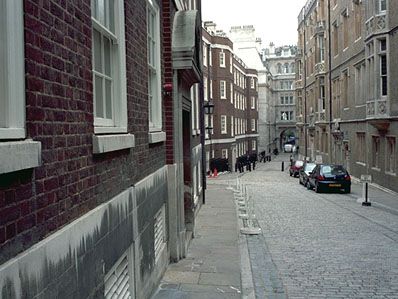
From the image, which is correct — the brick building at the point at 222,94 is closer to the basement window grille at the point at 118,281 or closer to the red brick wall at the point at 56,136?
the basement window grille at the point at 118,281

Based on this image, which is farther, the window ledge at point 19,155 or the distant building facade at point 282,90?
the distant building facade at point 282,90

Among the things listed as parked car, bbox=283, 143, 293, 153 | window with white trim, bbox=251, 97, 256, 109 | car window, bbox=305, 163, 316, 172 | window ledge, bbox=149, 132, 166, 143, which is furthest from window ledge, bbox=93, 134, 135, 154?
parked car, bbox=283, 143, 293, 153

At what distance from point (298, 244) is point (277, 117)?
80.5m

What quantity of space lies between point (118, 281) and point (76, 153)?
194cm

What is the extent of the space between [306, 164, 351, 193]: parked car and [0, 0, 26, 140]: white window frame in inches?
861

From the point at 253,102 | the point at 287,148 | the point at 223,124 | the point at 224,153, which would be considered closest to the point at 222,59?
the point at 223,124

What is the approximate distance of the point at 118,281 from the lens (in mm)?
4840

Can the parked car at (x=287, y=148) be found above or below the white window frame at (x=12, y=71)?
below

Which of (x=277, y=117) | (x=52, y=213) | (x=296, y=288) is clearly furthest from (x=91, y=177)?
(x=277, y=117)

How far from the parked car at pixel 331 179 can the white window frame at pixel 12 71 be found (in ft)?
71.8

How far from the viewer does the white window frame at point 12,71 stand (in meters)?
2.42

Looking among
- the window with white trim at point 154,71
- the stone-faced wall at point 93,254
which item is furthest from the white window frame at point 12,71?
the window with white trim at point 154,71

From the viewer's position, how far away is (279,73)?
91.6 metres

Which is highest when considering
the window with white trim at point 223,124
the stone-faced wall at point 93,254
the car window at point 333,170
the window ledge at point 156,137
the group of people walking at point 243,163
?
the window with white trim at point 223,124
